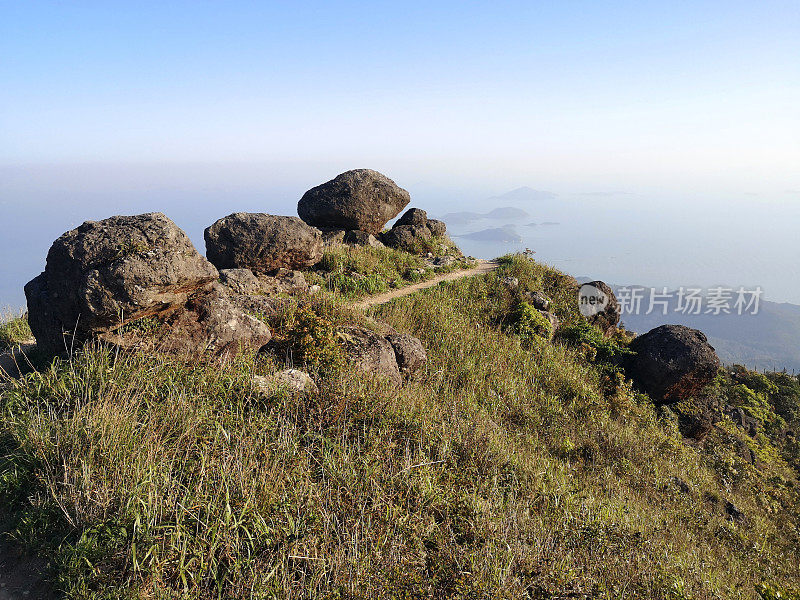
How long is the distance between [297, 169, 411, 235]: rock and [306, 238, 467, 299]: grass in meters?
1.70

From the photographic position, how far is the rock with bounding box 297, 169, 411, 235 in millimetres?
19672

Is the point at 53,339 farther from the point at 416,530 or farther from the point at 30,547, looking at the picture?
the point at 416,530

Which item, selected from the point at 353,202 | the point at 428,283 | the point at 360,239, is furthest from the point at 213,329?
the point at 353,202

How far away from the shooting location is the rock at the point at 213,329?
824 cm

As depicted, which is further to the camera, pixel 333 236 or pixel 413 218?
pixel 413 218

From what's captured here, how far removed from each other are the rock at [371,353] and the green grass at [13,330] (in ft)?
27.6

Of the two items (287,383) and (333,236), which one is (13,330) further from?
(333,236)

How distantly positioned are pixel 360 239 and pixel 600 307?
10620 mm

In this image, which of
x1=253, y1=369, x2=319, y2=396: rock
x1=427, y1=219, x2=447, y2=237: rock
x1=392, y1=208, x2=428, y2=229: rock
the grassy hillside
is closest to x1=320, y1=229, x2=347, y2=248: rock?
x1=392, y1=208, x2=428, y2=229: rock

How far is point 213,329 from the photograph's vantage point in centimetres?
871

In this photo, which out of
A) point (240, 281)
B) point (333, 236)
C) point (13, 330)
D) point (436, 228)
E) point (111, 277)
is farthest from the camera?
point (436, 228)

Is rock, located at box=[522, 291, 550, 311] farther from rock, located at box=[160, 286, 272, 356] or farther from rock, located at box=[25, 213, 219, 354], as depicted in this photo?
rock, located at box=[25, 213, 219, 354]

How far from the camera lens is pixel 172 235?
27.0ft

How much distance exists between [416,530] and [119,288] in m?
5.93
